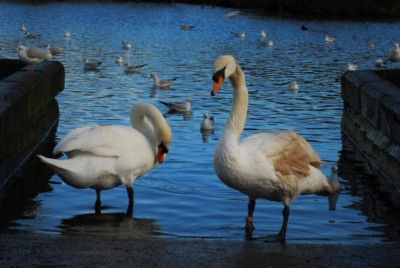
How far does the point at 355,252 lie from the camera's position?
7.52 m

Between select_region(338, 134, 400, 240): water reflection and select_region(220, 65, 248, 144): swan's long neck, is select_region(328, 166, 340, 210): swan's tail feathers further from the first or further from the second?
select_region(220, 65, 248, 144): swan's long neck

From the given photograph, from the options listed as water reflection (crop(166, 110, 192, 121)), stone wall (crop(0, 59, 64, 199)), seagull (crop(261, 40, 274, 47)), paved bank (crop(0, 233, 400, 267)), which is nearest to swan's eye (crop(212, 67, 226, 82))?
paved bank (crop(0, 233, 400, 267))

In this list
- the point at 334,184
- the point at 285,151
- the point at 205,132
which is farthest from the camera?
the point at 205,132

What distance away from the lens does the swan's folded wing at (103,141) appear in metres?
9.52

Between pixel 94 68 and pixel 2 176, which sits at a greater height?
pixel 2 176

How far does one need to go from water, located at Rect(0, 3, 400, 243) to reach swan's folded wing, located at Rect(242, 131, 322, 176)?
0.85m

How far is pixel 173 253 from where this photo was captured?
7.25 m

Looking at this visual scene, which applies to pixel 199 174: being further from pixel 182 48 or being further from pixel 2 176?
pixel 182 48

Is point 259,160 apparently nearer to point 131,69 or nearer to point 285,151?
point 285,151

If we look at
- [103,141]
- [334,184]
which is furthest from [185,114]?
[103,141]

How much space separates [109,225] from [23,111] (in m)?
Answer: 3.15

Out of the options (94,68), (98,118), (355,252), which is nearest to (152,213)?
(355,252)

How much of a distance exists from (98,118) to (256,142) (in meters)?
8.96

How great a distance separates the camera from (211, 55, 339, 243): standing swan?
8.23 metres
